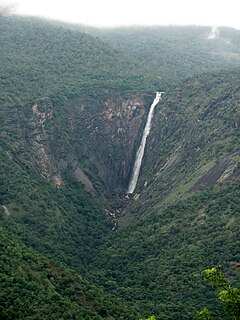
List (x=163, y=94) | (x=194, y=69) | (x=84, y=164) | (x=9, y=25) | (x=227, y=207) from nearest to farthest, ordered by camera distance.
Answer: (x=227, y=207) → (x=84, y=164) → (x=163, y=94) → (x=9, y=25) → (x=194, y=69)

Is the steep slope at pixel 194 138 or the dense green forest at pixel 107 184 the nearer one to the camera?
the dense green forest at pixel 107 184

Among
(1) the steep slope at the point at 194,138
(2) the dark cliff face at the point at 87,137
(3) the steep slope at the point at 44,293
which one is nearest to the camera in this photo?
(3) the steep slope at the point at 44,293

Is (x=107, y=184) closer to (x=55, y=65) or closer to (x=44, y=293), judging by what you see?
(x=55, y=65)

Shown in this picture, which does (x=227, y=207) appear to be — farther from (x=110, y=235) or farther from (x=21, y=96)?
(x=21, y=96)

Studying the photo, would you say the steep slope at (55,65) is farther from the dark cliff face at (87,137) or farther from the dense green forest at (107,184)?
the dark cliff face at (87,137)

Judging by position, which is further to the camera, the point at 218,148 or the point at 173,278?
the point at 218,148

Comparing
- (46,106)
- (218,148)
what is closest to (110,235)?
(218,148)

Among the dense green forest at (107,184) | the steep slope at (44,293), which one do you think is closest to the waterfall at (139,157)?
the dense green forest at (107,184)
